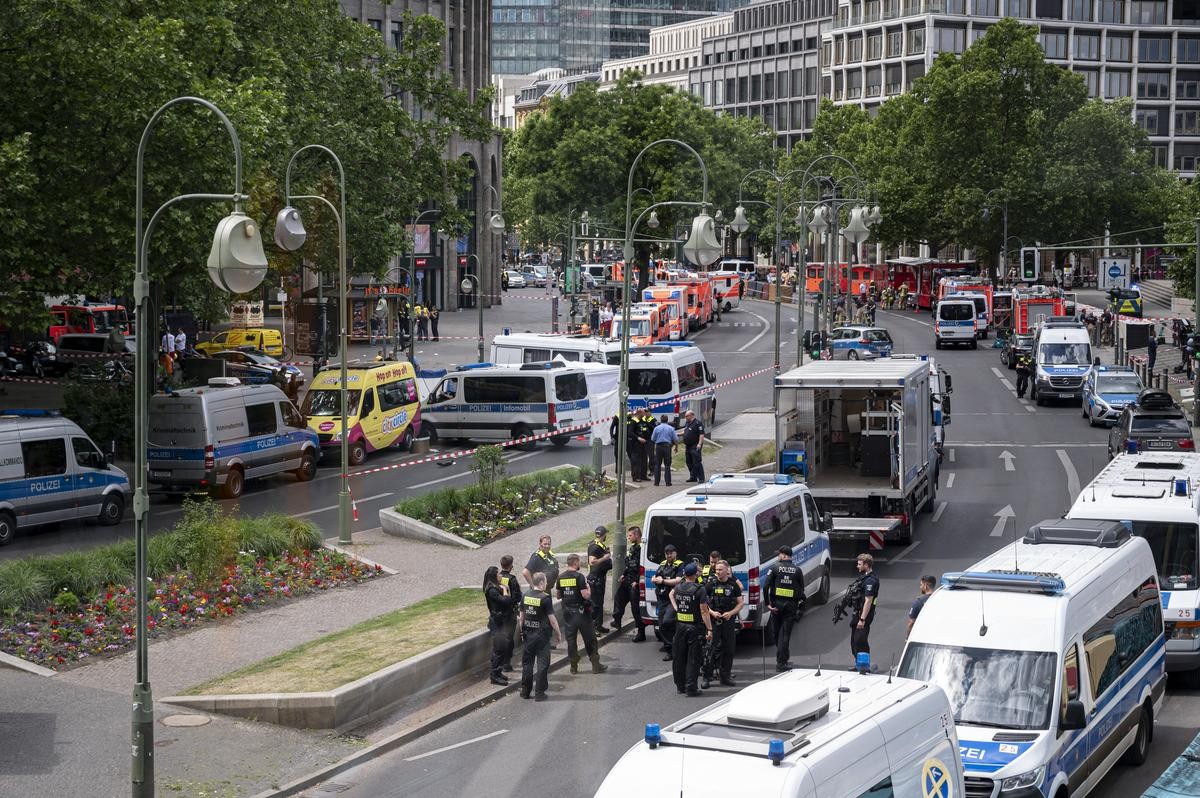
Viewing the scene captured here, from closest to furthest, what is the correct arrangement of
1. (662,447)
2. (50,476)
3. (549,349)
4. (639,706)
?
(639,706), (50,476), (662,447), (549,349)

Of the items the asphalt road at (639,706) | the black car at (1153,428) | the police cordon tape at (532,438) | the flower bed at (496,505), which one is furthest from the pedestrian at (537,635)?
the police cordon tape at (532,438)

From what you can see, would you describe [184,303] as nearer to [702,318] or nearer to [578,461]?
[578,461]

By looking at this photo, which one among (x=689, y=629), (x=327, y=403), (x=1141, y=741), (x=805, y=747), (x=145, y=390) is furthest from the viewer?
(x=327, y=403)

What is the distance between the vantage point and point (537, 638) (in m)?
19.1

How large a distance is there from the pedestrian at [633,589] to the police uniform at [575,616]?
164 cm

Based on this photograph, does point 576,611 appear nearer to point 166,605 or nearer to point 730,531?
point 730,531

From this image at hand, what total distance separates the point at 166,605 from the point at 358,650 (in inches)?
137

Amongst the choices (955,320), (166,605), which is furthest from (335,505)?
(955,320)

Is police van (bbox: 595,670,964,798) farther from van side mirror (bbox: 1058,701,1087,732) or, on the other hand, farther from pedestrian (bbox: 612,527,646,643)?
pedestrian (bbox: 612,527,646,643)

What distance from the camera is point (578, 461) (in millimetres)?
39656

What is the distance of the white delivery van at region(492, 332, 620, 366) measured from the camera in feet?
155

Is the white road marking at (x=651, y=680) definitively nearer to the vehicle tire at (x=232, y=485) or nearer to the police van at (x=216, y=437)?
the police van at (x=216, y=437)

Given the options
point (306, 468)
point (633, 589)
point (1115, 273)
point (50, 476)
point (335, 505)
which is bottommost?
point (335, 505)

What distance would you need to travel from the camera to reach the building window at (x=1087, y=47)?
13762cm
